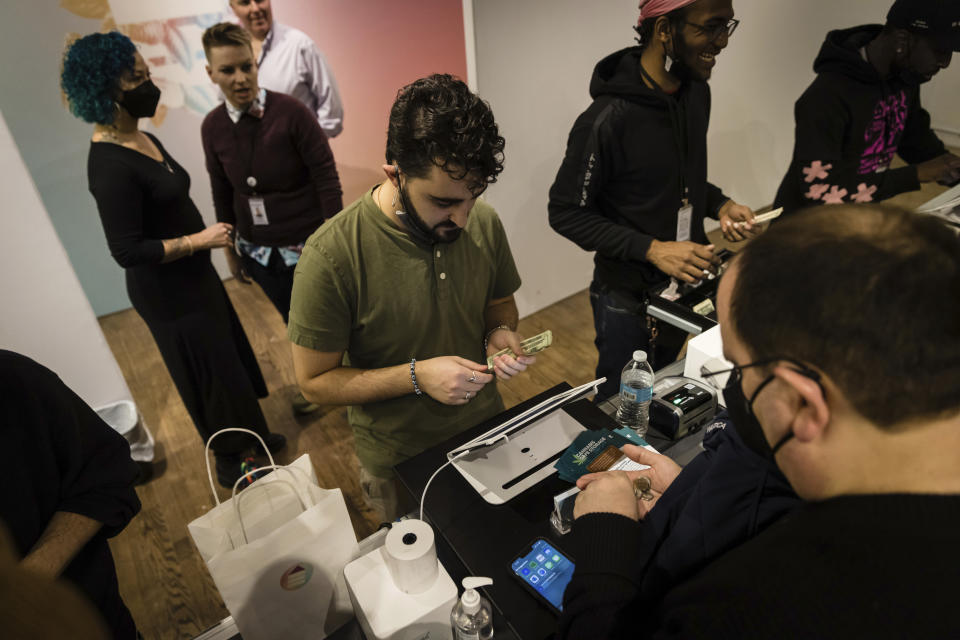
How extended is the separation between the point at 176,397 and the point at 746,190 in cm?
463

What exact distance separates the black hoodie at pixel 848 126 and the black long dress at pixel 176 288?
2.54 meters

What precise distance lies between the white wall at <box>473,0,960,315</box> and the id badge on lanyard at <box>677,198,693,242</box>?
131 cm

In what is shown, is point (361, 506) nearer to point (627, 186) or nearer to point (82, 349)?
point (82, 349)

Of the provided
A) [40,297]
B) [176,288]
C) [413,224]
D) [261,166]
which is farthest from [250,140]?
[413,224]

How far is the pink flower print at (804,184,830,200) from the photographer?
7.32 ft

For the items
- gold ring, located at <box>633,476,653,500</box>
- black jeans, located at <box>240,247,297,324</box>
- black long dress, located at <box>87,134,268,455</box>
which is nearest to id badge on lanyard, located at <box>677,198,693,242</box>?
gold ring, located at <box>633,476,653,500</box>

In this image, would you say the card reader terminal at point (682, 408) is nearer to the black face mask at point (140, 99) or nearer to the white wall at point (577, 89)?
the white wall at point (577, 89)

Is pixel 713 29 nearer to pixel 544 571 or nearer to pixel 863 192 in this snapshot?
pixel 863 192

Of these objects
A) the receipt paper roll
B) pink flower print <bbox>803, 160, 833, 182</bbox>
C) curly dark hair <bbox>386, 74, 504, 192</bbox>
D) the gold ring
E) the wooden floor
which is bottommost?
the wooden floor

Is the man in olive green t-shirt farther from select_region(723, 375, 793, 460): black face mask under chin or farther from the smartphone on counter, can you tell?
select_region(723, 375, 793, 460): black face mask under chin

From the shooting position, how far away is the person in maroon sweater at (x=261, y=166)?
246 cm

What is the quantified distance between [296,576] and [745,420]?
91 centimetres

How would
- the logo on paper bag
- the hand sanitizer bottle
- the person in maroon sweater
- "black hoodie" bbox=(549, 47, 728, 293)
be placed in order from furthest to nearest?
the person in maroon sweater < "black hoodie" bbox=(549, 47, 728, 293) < the logo on paper bag < the hand sanitizer bottle

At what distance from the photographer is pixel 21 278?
2250 millimetres
